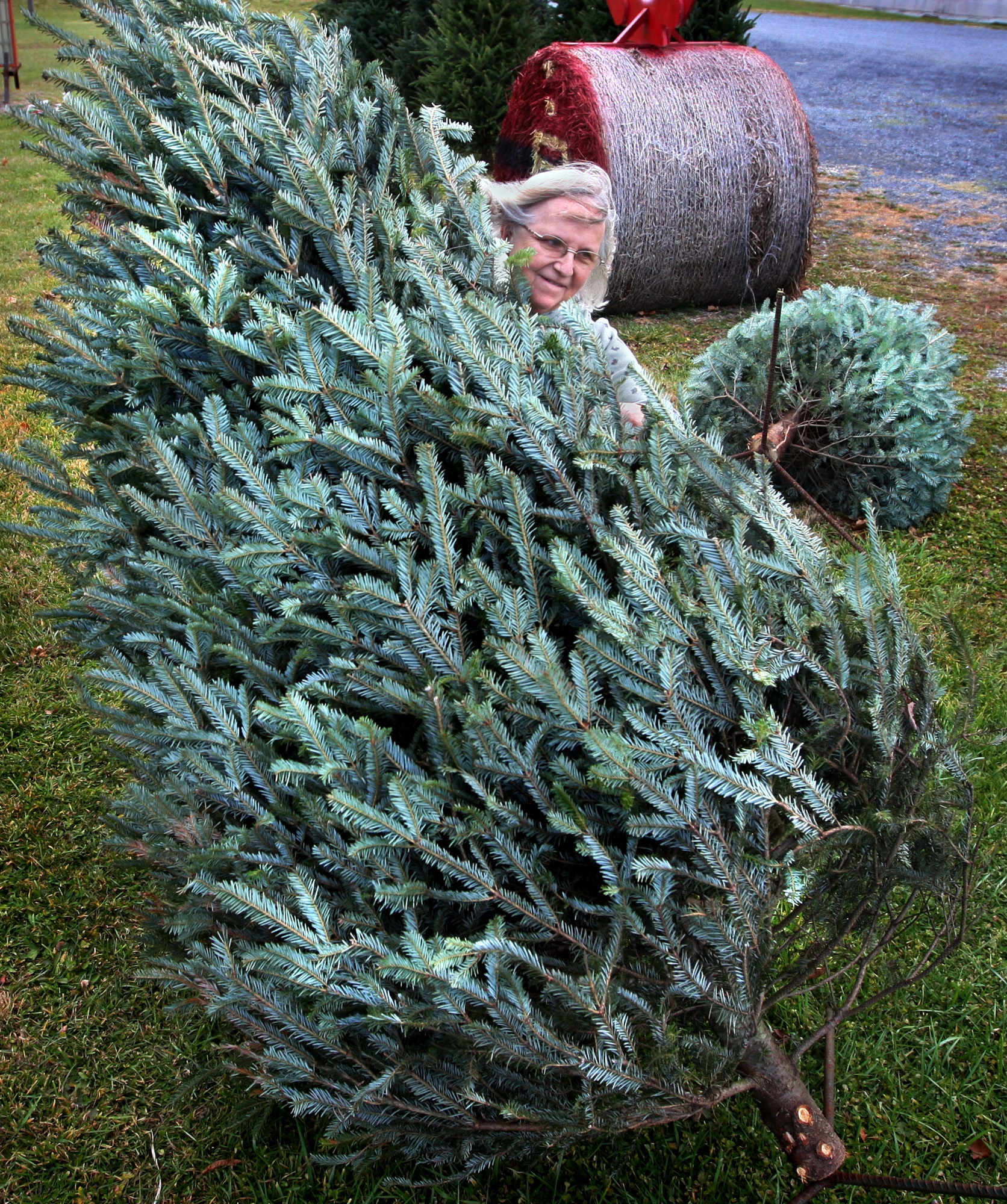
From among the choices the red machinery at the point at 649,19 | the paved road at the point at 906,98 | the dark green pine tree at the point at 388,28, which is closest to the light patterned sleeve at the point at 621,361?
the red machinery at the point at 649,19

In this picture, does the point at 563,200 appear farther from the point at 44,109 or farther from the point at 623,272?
the point at 623,272

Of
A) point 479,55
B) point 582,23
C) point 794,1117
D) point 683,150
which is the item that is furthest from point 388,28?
point 794,1117

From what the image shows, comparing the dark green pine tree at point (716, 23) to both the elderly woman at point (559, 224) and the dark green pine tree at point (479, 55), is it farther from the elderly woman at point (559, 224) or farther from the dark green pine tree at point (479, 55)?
the elderly woman at point (559, 224)

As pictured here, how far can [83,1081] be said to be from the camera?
2686 millimetres

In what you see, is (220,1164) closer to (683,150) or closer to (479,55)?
(683,150)

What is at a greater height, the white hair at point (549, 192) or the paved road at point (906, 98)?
the white hair at point (549, 192)

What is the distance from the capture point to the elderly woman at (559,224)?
338 cm

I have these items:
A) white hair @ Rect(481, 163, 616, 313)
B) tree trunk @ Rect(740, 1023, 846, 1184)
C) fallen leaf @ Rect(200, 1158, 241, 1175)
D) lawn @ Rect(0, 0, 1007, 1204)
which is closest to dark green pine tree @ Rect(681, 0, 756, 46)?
white hair @ Rect(481, 163, 616, 313)

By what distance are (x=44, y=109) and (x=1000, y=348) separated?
6653 millimetres

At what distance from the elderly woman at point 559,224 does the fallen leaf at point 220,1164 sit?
2549mm

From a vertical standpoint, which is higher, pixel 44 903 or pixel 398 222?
pixel 398 222

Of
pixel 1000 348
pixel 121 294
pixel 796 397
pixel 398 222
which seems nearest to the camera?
pixel 398 222

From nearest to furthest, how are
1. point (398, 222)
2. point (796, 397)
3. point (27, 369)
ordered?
point (398, 222), point (27, 369), point (796, 397)

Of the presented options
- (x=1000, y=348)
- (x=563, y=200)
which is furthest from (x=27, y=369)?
(x=1000, y=348)
